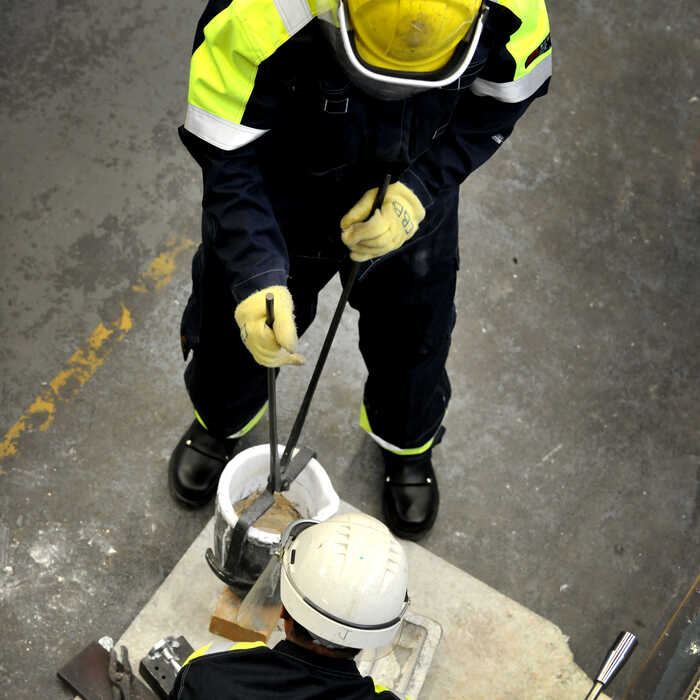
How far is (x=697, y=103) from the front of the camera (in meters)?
3.85

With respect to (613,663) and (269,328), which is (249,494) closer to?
(269,328)

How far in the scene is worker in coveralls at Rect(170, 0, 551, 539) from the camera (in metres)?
1.61

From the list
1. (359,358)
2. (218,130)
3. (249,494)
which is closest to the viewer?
(218,130)

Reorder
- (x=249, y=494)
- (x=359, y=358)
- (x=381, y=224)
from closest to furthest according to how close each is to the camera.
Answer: (x=381, y=224), (x=249, y=494), (x=359, y=358)

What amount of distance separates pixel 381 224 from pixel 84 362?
56.8 inches

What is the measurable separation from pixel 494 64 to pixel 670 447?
175cm

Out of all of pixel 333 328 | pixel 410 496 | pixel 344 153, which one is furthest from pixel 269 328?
pixel 410 496

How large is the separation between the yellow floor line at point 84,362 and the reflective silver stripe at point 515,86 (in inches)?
59.5

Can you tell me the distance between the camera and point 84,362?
292 centimetres

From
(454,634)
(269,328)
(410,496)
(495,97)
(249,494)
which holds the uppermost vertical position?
(495,97)

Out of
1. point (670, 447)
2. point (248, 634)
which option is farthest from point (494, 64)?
point (670, 447)

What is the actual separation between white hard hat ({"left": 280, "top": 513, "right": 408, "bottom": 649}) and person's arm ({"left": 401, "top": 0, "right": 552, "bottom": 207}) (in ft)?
2.70

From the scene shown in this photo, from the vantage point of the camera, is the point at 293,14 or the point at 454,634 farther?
the point at 454,634

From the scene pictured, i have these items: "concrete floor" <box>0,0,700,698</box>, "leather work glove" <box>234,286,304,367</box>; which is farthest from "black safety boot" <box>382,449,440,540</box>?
"leather work glove" <box>234,286,304,367</box>
